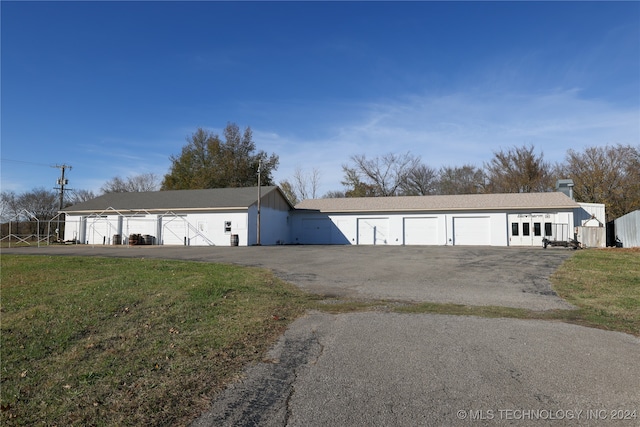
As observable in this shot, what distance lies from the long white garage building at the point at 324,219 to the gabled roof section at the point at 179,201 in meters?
0.08

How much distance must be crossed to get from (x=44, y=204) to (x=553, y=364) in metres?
66.4

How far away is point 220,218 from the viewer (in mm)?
29828

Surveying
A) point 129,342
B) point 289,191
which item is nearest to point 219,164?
point 289,191

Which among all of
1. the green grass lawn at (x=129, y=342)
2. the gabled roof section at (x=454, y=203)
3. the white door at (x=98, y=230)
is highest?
the gabled roof section at (x=454, y=203)

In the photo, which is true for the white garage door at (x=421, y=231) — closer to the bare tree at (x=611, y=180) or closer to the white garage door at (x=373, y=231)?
the white garage door at (x=373, y=231)

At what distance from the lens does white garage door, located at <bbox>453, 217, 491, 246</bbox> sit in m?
30.4

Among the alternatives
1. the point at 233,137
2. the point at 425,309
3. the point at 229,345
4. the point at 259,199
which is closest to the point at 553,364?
the point at 425,309

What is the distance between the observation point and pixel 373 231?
33500 mm

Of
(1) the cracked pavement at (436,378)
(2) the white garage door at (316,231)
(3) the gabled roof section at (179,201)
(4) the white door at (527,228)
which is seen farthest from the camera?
(2) the white garage door at (316,231)

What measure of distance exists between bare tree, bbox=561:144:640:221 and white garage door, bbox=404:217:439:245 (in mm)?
20658

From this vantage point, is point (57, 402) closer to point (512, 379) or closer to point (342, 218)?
point (512, 379)

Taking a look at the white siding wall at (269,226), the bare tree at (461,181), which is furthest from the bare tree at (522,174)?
the white siding wall at (269,226)

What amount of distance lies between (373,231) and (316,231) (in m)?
5.20

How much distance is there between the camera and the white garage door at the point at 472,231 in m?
30.4
